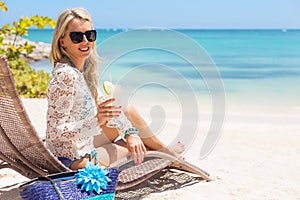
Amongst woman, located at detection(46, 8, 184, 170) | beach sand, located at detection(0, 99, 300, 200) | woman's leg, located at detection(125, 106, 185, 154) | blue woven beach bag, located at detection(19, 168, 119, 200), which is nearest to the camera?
blue woven beach bag, located at detection(19, 168, 119, 200)

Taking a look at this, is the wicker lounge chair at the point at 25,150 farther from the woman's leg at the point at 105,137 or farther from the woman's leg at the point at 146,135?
the woman's leg at the point at 105,137

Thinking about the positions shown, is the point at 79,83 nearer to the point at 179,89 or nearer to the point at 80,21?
the point at 80,21

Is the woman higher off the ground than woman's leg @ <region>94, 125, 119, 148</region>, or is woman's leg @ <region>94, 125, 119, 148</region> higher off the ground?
the woman

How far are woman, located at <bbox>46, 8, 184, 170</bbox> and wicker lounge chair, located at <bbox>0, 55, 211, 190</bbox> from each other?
0.13 m

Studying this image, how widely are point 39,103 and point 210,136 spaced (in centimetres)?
281

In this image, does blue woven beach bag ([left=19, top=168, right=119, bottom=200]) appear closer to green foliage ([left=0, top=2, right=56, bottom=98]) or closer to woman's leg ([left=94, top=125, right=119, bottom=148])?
woman's leg ([left=94, top=125, right=119, bottom=148])

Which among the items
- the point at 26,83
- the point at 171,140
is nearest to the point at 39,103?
the point at 26,83

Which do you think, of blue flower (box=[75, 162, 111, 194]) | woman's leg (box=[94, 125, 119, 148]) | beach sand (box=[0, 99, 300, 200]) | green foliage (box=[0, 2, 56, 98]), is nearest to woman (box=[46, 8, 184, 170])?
woman's leg (box=[94, 125, 119, 148])

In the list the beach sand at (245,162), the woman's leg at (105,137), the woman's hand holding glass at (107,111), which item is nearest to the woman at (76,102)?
the woman's hand holding glass at (107,111)

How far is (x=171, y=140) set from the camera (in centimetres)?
556

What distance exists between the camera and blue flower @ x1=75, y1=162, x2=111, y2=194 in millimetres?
2805

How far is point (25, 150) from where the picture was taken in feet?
10.3

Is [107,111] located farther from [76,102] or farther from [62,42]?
[62,42]

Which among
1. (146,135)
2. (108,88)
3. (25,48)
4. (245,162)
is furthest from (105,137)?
(25,48)
